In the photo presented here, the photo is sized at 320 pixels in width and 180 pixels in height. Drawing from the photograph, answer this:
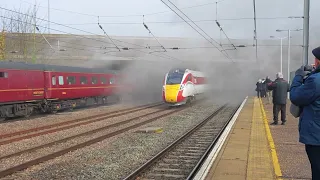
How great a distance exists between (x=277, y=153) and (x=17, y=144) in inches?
282

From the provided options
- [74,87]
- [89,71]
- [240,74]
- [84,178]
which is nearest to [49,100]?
[74,87]

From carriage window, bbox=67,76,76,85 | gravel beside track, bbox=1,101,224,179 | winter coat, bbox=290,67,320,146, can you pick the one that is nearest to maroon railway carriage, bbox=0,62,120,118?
carriage window, bbox=67,76,76,85

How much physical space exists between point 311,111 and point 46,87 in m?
18.0

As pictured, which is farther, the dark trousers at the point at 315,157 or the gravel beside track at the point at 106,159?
the gravel beside track at the point at 106,159

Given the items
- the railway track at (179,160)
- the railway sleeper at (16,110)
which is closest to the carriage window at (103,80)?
the railway sleeper at (16,110)

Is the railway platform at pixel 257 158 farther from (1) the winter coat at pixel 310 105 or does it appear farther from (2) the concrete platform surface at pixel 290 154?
(1) the winter coat at pixel 310 105

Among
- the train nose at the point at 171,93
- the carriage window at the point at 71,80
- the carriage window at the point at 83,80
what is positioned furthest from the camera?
the carriage window at the point at 83,80

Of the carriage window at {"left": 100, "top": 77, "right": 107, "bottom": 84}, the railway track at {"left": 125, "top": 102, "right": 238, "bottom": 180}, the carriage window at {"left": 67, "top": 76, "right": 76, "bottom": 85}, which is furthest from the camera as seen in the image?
the carriage window at {"left": 100, "top": 77, "right": 107, "bottom": 84}

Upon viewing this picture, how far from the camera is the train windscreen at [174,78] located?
23.6 m

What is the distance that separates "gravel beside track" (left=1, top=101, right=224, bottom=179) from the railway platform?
1777 mm

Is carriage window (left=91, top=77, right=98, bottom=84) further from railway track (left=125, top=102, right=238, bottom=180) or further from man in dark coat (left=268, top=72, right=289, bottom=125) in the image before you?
man in dark coat (left=268, top=72, right=289, bottom=125)

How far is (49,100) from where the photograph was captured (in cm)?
2036

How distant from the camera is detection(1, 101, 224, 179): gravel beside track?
23.7 feet

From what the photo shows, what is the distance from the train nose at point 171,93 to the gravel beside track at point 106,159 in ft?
34.7
